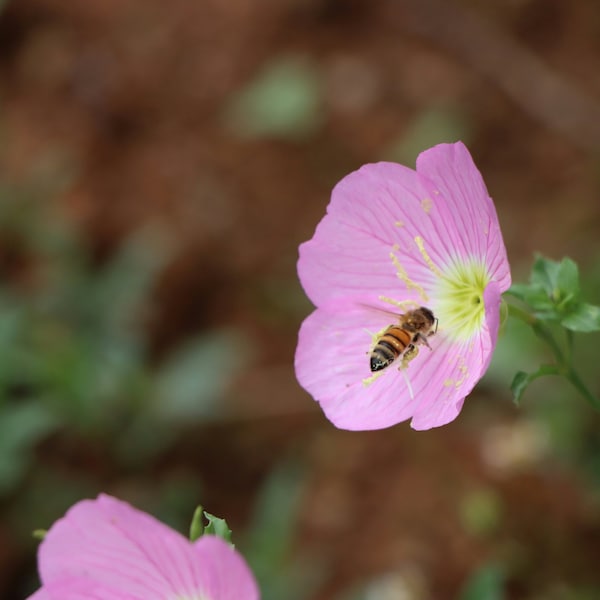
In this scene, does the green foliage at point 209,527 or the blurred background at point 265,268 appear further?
the blurred background at point 265,268

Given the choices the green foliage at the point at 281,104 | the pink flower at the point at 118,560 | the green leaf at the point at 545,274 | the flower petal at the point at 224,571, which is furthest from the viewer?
the green foliage at the point at 281,104

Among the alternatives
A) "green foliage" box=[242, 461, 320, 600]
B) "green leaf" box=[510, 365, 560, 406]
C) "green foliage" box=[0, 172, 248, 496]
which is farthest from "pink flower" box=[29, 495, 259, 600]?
"green foliage" box=[0, 172, 248, 496]

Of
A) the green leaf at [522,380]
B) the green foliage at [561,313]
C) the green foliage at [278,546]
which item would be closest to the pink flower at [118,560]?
the green leaf at [522,380]

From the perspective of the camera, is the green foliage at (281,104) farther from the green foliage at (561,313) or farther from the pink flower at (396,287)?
the green foliage at (561,313)

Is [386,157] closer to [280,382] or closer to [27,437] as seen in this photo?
[280,382]

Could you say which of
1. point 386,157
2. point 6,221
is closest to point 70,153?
point 6,221

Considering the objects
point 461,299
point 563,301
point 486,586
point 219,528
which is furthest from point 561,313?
point 219,528

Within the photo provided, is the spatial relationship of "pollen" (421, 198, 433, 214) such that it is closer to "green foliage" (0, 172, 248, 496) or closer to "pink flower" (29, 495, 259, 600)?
"pink flower" (29, 495, 259, 600)
